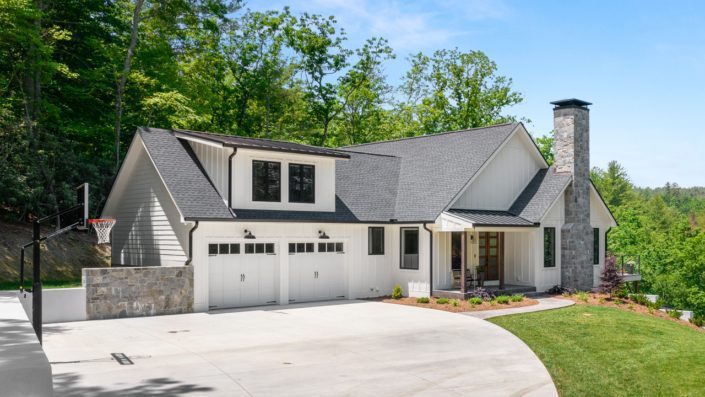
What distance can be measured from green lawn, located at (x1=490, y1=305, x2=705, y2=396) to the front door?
17.1 ft

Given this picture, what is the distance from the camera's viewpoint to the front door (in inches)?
942

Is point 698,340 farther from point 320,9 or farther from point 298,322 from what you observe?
point 320,9

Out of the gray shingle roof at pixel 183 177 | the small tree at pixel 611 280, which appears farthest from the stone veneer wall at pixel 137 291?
the small tree at pixel 611 280

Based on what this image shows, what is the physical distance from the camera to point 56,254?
76.7 feet

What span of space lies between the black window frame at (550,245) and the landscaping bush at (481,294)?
4095 millimetres

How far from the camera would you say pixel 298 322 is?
16469 millimetres

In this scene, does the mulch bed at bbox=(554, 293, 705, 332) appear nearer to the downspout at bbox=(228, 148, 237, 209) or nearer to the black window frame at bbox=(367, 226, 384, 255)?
the black window frame at bbox=(367, 226, 384, 255)

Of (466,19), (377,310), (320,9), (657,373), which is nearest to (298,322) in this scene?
(377,310)

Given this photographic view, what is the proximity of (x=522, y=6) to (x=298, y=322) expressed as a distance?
1058 cm

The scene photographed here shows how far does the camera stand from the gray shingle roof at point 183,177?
18516 millimetres

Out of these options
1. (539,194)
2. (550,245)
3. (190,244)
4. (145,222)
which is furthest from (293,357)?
(539,194)

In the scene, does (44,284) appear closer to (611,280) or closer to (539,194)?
(539,194)

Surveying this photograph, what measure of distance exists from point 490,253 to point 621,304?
5156 mm

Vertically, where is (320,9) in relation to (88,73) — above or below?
above
